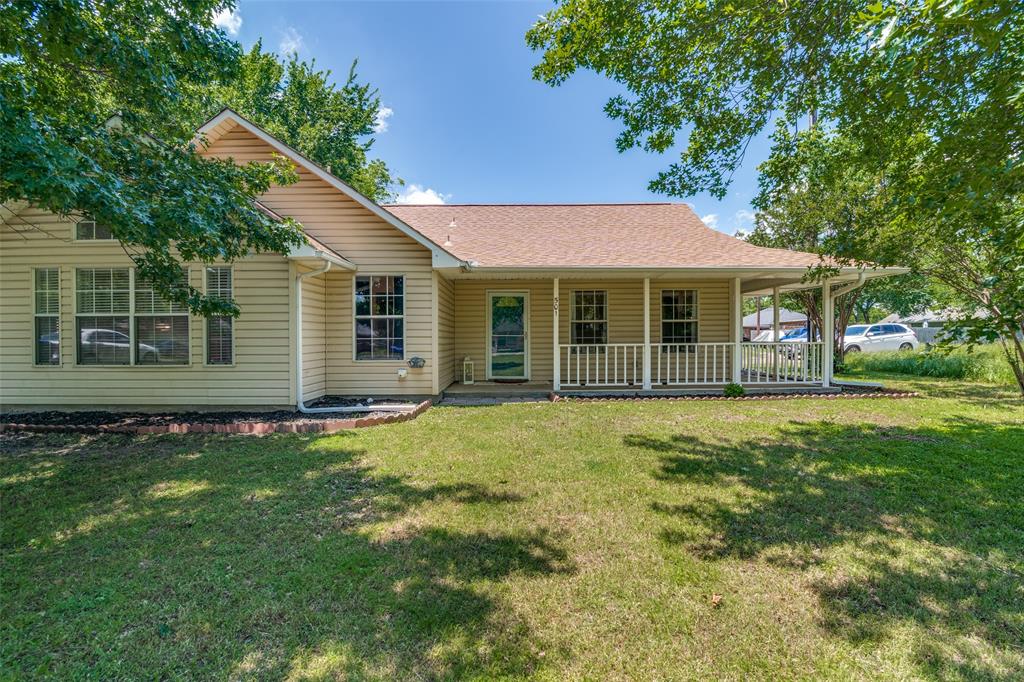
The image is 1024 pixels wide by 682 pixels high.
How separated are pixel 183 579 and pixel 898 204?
648cm

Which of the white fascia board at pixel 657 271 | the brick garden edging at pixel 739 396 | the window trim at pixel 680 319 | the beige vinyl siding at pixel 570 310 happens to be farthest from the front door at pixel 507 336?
the window trim at pixel 680 319

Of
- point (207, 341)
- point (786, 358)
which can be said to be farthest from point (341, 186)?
point (786, 358)

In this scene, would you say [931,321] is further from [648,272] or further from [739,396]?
[648,272]

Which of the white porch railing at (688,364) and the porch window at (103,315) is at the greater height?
the porch window at (103,315)

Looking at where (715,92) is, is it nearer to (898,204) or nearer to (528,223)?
(898,204)

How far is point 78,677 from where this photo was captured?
6.57 ft

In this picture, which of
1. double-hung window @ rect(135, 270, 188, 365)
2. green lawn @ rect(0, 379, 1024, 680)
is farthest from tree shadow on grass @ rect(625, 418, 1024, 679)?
double-hung window @ rect(135, 270, 188, 365)

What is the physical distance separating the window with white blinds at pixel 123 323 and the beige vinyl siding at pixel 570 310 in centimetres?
577

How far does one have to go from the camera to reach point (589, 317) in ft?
36.5

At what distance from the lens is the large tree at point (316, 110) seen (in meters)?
19.6

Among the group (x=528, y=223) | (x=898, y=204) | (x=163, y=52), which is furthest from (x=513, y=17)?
(x=898, y=204)

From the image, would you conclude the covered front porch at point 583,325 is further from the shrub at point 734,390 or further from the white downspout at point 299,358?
the white downspout at point 299,358

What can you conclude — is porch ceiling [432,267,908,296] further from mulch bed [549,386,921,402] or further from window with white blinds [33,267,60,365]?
window with white blinds [33,267,60,365]

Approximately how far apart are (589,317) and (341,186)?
639 centimetres
